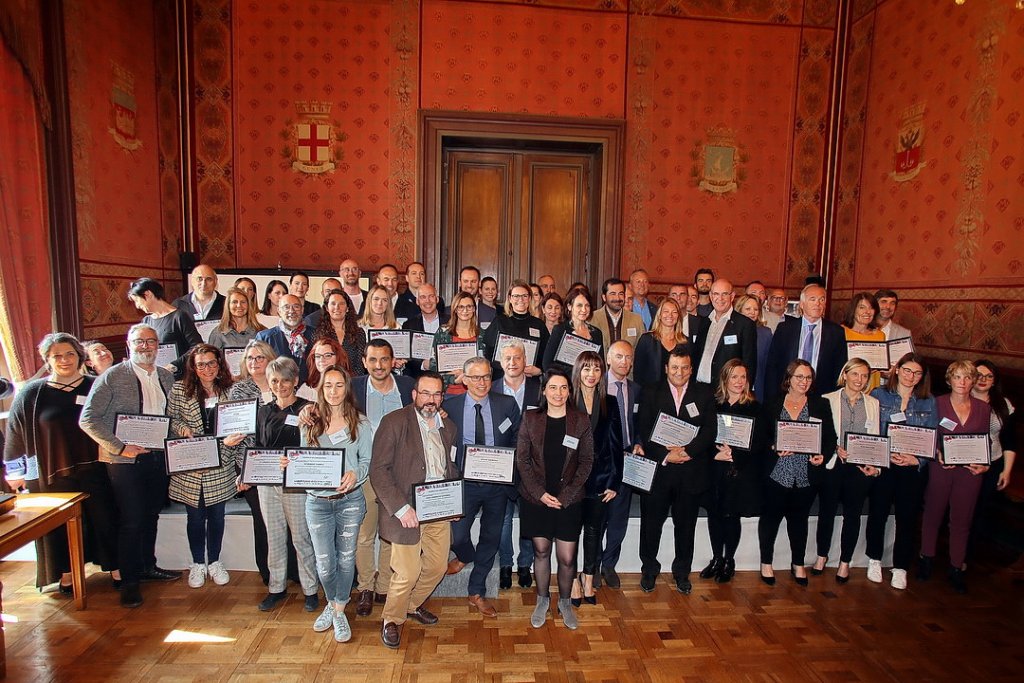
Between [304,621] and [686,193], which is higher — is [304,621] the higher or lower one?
the lower one

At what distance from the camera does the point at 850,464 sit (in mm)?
4434

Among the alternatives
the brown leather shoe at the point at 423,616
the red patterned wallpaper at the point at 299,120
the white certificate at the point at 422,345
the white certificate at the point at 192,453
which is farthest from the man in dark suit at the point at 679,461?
the red patterned wallpaper at the point at 299,120

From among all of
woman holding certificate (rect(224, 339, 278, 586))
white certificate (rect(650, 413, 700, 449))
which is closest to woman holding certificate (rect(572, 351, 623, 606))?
white certificate (rect(650, 413, 700, 449))

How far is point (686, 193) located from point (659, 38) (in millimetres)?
2259

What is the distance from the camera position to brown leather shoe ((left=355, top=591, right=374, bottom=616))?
12.9 feet

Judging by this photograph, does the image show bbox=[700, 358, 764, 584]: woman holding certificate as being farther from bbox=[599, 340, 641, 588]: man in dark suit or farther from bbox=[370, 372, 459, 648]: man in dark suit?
bbox=[370, 372, 459, 648]: man in dark suit

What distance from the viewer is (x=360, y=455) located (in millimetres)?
3596

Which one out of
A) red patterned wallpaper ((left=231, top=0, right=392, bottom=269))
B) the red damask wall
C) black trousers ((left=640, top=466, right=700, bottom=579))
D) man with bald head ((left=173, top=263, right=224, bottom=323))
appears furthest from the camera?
red patterned wallpaper ((left=231, top=0, right=392, bottom=269))

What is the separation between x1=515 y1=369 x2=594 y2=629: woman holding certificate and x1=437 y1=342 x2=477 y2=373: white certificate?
0.91 meters

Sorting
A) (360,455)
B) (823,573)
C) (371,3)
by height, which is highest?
(371,3)

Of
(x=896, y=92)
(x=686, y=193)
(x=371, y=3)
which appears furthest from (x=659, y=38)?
(x=371, y=3)

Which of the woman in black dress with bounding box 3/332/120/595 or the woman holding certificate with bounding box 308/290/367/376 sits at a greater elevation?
the woman holding certificate with bounding box 308/290/367/376

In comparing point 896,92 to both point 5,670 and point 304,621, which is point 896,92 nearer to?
point 304,621

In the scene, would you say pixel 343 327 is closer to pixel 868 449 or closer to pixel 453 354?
pixel 453 354
